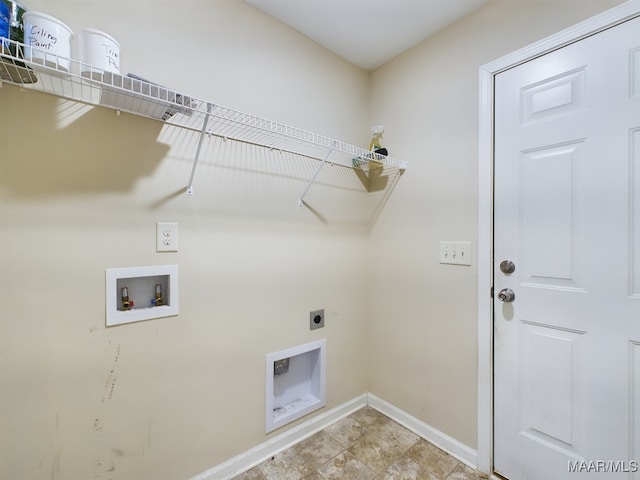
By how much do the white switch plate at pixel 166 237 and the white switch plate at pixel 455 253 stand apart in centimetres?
138

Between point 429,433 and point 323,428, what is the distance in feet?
2.06

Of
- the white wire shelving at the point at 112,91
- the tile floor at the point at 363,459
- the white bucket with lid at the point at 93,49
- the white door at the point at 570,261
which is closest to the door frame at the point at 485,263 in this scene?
the white door at the point at 570,261

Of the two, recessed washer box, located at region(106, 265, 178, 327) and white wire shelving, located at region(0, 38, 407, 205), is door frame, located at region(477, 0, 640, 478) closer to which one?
white wire shelving, located at region(0, 38, 407, 205)

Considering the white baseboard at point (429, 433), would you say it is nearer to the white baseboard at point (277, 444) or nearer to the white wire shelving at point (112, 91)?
the white baseboard at point (277, 444)

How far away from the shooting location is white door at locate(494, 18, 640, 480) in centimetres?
104

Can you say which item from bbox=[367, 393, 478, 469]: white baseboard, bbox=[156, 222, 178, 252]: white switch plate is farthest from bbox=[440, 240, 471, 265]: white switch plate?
bbox=[156, 222, 178, 252]: white switch plate

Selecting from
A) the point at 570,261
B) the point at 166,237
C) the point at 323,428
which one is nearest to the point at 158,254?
the point at 166,237

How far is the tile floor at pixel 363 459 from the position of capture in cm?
137

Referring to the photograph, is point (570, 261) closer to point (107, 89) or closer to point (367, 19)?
point (367, 19)

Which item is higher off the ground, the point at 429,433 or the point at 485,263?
the point at 485,263

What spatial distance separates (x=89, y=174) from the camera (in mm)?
1032

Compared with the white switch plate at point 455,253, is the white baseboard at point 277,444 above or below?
below

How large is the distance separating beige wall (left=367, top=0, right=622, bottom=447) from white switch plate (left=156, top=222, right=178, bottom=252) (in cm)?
127

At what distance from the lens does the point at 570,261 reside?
45.7 inches
